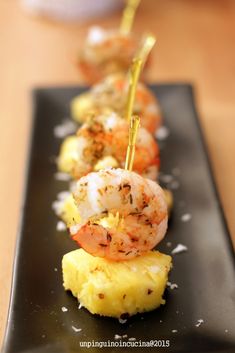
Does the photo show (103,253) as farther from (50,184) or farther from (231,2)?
(231,2)

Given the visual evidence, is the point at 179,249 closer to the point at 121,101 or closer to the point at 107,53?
the point at 121,101

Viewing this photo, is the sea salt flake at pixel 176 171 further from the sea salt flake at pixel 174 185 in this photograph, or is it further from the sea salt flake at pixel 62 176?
the sea salt flake at pixel 62 176

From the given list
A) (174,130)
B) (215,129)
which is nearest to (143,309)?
(174,130)

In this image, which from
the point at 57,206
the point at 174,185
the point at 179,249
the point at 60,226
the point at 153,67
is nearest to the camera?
the point at 179,249

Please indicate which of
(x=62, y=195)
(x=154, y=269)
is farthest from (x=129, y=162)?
(x=62, y=195)

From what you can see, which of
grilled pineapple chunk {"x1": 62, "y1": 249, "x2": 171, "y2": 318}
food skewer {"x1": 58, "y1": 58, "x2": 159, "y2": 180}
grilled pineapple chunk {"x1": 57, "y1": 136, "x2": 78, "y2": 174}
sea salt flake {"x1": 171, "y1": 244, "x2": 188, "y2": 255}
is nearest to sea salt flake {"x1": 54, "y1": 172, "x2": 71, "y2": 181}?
grilled pineapple chunk {"x1": 57, "y1": 136, "x2": 78, "y2": 174}
